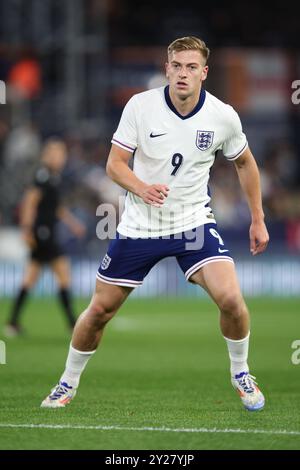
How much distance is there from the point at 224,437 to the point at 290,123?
72.4 ft

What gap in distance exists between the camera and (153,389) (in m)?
10.3

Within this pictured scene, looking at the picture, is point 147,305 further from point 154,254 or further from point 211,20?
point 154,254

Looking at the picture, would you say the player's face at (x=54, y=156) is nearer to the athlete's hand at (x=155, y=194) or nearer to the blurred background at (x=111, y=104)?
the blurred background at (x=111, y=104)

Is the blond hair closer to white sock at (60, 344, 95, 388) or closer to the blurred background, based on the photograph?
white sock at (60, 344, 95, 388)

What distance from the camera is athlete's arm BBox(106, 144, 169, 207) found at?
800cm

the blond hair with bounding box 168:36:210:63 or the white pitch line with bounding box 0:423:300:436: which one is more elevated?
the blond hair with bounding box 168:36:210:63

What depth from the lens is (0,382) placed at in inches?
420

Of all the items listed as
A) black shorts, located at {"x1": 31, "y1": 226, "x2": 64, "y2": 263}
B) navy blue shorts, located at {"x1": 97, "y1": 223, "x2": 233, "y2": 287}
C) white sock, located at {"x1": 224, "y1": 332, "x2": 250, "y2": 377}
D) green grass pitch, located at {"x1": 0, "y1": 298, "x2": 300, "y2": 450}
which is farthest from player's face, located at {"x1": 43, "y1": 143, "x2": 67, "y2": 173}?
white sock, located at {"x1": 224, "y1": 332, "x2": 250, "y2": 377}

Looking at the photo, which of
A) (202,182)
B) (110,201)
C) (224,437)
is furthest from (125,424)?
(110,201)

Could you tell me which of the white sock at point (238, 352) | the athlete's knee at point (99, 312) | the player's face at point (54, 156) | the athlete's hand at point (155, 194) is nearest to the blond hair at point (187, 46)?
the athlete's hand at point (155, 194)

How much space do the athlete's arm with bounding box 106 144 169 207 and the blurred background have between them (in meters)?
13.9

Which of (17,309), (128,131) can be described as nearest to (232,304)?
(128,131)

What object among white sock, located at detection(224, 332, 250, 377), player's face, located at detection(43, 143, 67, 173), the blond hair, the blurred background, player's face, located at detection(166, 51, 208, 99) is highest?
the blond hair

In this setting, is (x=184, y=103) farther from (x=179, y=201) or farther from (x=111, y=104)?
(x=111, y=104)
